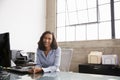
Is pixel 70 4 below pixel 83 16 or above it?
above

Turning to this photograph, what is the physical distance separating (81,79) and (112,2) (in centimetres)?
348

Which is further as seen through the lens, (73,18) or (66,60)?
(73,18)

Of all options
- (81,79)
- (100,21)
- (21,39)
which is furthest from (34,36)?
(81,79)

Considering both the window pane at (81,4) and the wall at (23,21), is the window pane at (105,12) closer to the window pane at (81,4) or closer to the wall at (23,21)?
the window pane at (81,4)

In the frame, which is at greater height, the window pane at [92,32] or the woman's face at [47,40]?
the window pane at [92,32]

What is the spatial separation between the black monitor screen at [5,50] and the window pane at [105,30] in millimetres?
3304

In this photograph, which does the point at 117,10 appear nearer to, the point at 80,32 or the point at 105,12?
the point at 105,12

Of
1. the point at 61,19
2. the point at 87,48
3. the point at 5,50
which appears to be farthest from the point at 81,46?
the point at 5,50

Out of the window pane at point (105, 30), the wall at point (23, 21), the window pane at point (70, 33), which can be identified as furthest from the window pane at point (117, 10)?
the wall at point (23, 21)

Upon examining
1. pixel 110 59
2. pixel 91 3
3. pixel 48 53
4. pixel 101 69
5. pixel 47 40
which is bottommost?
pixel 101 69

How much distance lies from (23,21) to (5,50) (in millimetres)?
2979

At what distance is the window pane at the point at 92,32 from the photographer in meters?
4.73

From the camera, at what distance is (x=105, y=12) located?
15.3ft

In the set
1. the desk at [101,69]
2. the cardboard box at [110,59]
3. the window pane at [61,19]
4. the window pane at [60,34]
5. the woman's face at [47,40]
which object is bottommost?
the desk at [101,69]
